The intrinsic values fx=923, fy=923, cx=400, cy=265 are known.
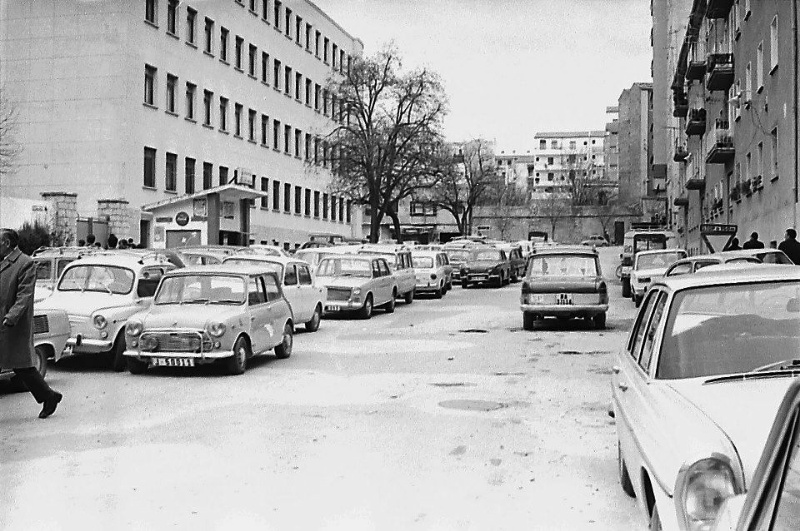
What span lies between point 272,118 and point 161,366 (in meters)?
41.7

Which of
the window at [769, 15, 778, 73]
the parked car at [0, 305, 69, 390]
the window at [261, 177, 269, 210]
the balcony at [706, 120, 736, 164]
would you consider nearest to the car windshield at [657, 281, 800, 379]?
the parked car at [0, 305, 69, 390]

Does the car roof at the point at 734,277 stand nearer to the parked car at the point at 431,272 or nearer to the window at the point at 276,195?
the parked car at the point at 431,272

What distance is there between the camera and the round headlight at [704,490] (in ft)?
10.9

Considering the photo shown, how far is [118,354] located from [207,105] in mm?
32641

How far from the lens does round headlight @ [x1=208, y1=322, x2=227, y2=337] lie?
11.7 m

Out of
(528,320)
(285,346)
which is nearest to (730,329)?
(285,346)

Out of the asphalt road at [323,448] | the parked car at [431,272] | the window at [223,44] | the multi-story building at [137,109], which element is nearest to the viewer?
the asphalt road at [323,448]

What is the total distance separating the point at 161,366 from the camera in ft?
41.2

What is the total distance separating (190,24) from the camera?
40688mm

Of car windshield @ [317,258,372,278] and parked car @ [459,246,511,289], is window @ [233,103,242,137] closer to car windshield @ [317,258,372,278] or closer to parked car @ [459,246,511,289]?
parked car @ [459,246,511,289]

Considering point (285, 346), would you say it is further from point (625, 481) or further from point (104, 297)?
point (625, 481)

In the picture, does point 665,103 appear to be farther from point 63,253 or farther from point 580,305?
point 63,253

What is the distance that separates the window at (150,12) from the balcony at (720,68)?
69.1ft

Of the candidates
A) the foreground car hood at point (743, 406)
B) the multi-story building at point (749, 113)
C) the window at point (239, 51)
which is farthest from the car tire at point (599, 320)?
the window at point (239, 51)
